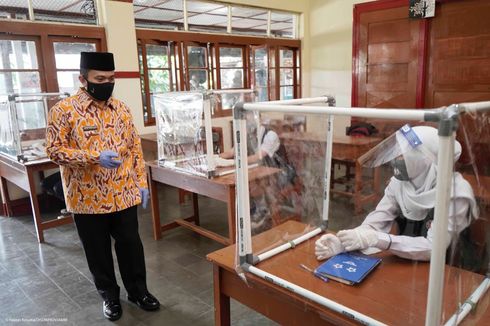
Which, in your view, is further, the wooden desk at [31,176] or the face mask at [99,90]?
the wooden desk at [31,176]

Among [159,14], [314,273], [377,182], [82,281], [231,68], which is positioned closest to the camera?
[314,273]

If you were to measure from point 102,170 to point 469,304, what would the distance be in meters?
1.65

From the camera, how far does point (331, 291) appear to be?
1138mm

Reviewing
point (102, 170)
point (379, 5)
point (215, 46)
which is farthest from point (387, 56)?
point (102, 170)

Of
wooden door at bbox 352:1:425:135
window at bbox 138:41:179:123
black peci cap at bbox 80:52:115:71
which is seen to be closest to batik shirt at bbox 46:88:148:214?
black peci cap at bbox 80:52:115:71

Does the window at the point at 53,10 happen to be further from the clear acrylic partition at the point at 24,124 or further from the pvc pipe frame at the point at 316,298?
the pvc pipe frame at the point at 316,298

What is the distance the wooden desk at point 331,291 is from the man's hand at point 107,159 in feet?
2.50

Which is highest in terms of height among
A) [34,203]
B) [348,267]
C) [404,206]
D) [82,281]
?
[404,206]

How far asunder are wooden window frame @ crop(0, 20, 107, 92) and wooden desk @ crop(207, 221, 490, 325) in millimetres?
3419

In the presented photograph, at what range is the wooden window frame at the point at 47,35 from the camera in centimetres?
367

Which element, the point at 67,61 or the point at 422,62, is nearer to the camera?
the point at 67,61

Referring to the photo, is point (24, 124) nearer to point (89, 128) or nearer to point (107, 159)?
point (89, 128)

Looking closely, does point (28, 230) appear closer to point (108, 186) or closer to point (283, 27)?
point (108, 186)

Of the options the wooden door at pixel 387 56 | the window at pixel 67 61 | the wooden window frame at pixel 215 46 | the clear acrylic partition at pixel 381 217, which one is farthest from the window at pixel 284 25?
the clear acrylic partition at pixel 381 217
